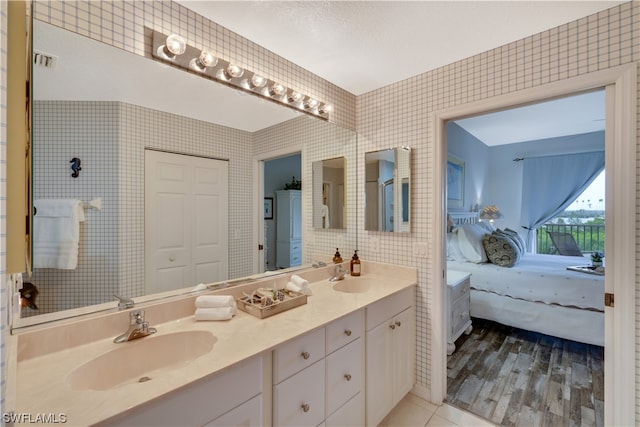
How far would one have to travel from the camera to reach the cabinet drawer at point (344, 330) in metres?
1.31

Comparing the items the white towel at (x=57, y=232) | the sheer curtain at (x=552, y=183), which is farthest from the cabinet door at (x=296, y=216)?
the sheer curtain at (x=552, y=183)

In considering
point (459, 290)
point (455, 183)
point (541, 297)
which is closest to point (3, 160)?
point (459, 290)

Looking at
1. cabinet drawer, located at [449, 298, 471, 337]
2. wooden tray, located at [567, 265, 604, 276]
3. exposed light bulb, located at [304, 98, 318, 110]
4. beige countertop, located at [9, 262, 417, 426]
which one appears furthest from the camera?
wooden tray, located at [567, 265, 604, 276]

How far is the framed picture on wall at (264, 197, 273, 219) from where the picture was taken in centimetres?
178

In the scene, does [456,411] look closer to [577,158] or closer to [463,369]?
[463,369]

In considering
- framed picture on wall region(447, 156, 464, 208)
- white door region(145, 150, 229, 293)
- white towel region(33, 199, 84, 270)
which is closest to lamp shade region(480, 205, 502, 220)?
framed picture on wall region(447, 156, 464, 208)

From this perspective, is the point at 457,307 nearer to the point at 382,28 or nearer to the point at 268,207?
the point at 268,207

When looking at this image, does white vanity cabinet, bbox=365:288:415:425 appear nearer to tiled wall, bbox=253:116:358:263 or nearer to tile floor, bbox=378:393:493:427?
tile floor, bbox=378:393:493:427

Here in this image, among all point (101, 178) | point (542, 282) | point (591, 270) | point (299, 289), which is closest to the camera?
point (101, 178)

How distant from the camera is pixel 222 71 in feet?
4.88

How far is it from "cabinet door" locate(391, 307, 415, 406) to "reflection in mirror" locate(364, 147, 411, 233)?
628 mm

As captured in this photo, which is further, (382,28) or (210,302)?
(382,28)

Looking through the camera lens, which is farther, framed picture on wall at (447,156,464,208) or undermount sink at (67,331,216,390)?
framed picture on wall at (447,156,464,208)

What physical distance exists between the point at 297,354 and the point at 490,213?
4840 millimetres
